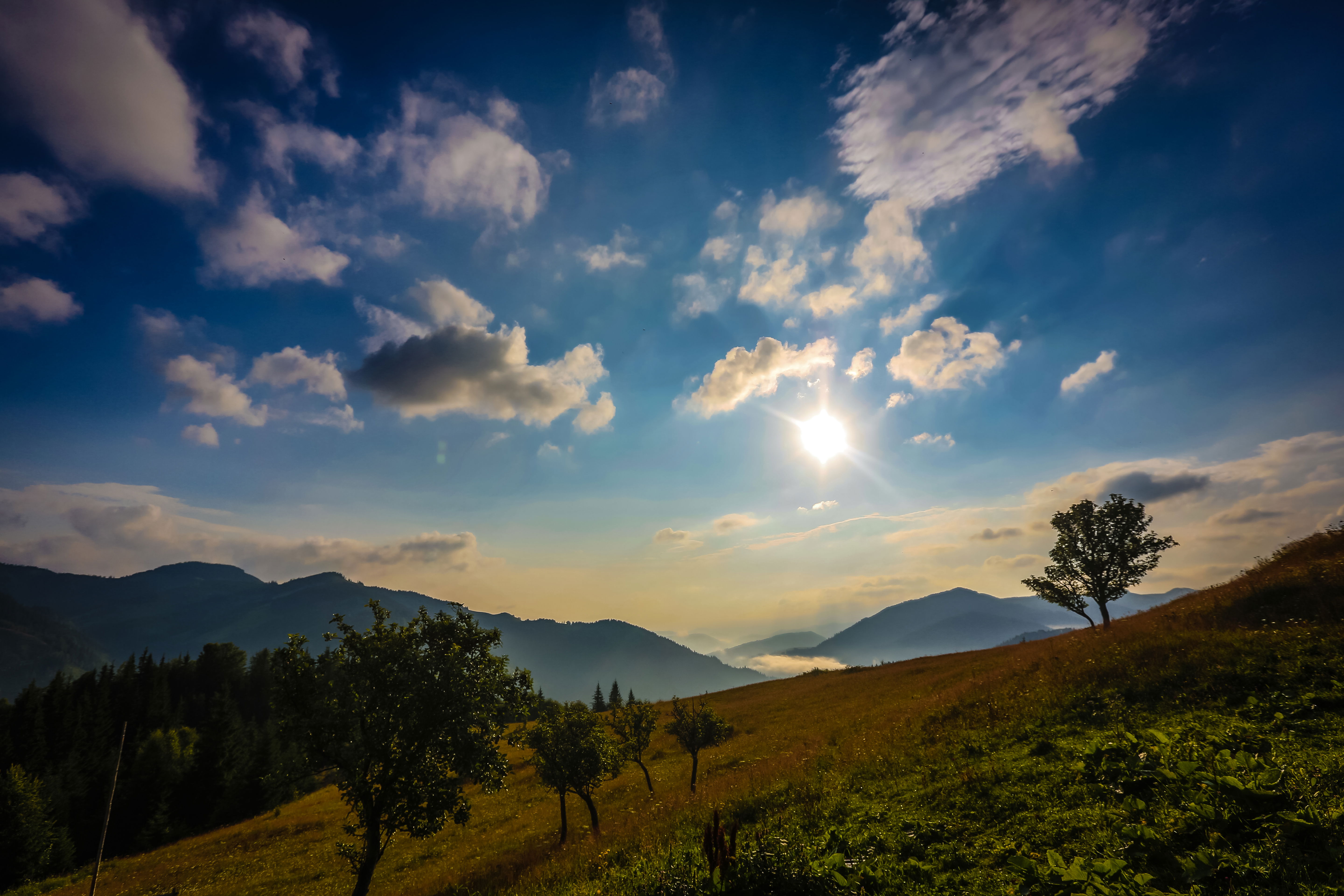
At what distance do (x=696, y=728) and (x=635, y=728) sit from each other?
503 centimetres

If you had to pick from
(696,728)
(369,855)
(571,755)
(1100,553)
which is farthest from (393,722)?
(1100,553)

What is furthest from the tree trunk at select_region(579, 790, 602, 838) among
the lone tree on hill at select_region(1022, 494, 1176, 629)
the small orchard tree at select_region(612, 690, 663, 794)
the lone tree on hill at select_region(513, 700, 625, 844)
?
the lone tree on hill at select_region(1022, 494, 1176, 629)

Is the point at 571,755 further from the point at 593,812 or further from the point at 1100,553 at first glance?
the point at 1100,553

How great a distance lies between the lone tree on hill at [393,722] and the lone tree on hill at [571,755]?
6528 millimetres

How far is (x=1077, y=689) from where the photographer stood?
18953 millimetres

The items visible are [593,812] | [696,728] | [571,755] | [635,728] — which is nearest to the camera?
[593,812]

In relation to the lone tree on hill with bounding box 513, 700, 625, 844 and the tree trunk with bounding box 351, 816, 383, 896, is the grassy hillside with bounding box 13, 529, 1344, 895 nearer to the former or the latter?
the lone tree on hill with bounding box 513, 700, 625, 844

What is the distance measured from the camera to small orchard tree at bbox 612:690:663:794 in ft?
120

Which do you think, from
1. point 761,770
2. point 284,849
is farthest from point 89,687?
point 761,770

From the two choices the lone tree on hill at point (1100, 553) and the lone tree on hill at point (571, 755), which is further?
the lone tree on hill at point (1100, 553)

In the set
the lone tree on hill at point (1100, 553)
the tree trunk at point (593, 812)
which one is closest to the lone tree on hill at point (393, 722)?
the tree trunk at point (593, 812)

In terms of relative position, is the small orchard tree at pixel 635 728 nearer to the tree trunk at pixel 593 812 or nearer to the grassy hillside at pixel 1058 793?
the grassy hillside at pixel 1058 793

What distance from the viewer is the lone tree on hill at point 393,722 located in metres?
18.6

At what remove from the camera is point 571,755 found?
88.2 ft
